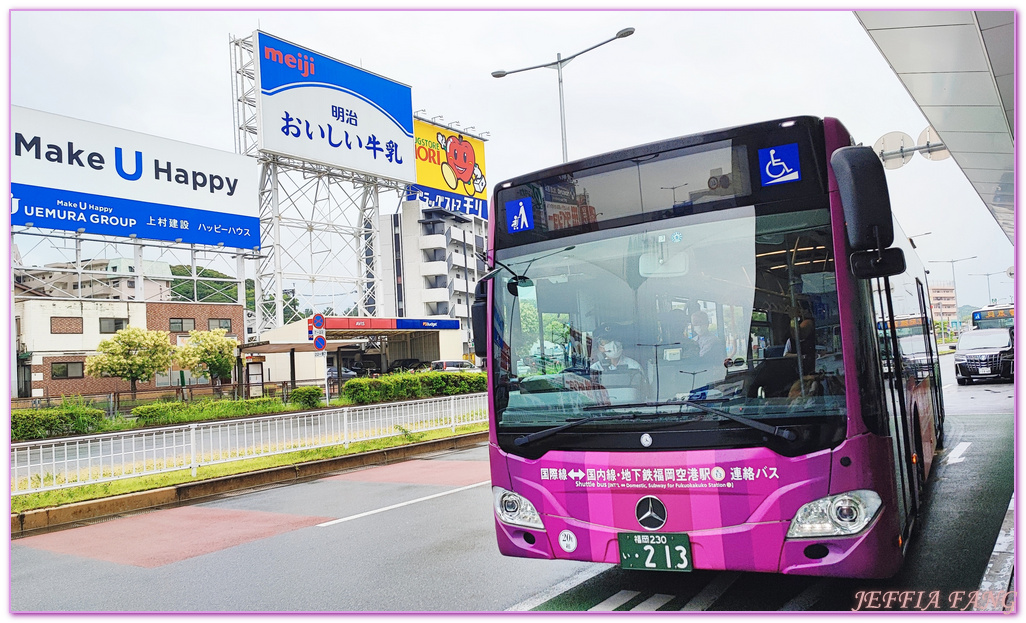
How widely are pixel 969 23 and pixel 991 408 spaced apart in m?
11.4

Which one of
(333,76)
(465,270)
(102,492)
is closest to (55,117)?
(333,76)

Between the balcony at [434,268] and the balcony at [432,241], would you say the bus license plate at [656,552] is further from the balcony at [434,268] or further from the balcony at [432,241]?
the balcony at [432,241]

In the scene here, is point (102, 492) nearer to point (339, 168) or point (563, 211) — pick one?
point (563, 211)

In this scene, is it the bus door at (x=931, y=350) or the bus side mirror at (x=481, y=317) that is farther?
the bus door at (x=931, y=350)

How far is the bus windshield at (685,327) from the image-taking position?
161 inches

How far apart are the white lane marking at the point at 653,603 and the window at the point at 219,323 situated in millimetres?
47589

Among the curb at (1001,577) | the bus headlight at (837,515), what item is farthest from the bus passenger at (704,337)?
the curb at (1001,577)

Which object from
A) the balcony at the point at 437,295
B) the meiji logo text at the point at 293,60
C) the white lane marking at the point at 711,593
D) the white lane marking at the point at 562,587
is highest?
the meiji logo text at the point at 293,60

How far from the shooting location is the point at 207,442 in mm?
12352

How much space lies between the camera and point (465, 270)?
7444 centimetres

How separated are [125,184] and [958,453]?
111 feet

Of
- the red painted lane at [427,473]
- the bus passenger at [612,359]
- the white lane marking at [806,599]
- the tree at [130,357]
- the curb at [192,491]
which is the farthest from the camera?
the tree at [130,357]

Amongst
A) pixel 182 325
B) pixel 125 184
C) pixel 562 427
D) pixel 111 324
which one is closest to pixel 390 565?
pixel 562 427

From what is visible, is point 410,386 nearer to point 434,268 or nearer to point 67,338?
point 67,338
